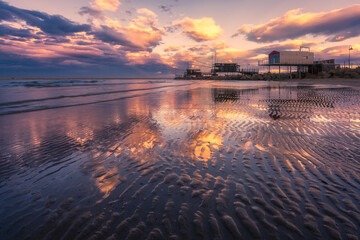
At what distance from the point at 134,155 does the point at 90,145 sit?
187 centimetres

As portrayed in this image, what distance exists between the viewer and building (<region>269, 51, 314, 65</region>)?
70581 millimetres

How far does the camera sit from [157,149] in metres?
5.75

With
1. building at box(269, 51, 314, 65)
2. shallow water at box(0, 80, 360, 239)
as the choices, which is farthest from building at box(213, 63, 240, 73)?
shallow water at box(0, 80, 360, 239)

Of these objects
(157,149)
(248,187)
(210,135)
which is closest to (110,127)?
(157,149)

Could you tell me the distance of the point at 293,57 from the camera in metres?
71.2

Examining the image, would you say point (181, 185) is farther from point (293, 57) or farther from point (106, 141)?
point (293, 57)

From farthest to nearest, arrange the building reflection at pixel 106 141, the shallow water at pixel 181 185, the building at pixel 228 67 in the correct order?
the building at pixel 228 67
the building reflection at pixel 106 141
the shallow water at pixel 181 185

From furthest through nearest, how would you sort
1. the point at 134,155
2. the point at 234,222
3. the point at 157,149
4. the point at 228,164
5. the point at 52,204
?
the point at 157,149 < the point at 134,155 < the point at 228,164 < the point at 52,204 < the point at 234,222

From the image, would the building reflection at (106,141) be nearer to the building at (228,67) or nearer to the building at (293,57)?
the building at (293,57)

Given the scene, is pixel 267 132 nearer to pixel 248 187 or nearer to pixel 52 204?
pixel 248 187

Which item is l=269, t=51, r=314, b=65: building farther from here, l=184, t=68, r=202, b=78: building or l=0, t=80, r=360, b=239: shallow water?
l=184, t=68, r=202, b=78: building

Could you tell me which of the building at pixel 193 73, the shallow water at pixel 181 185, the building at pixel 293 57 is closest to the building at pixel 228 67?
the building at pixel 193 73

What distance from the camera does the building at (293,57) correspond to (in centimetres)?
7058

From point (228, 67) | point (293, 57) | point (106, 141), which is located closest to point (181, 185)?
point (106, 141)
